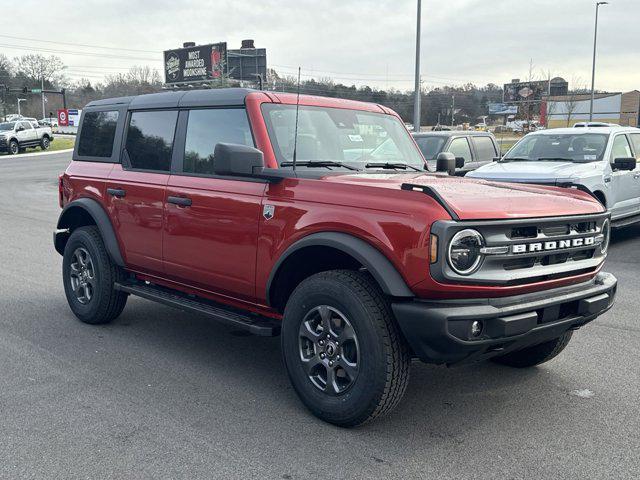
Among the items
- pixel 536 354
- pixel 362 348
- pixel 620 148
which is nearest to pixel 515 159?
pixel 620 148

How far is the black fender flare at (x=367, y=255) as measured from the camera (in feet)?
11.4

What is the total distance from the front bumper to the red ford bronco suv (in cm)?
1

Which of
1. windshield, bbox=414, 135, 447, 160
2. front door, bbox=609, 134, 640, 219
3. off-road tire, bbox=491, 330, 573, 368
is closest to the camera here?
off-road tire, bbox=491, 330, 573, 368

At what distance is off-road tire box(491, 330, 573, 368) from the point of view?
15.1ft

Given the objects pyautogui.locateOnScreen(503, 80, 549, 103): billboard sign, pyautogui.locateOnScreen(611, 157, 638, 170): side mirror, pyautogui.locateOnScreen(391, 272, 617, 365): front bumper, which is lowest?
pyautogui.locateOnScreen(391, 272, 617, 365): front bumper

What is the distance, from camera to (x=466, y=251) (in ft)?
11.2

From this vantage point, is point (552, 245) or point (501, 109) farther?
point (501, 109)

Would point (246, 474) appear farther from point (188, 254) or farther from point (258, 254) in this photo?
point (188, 254)

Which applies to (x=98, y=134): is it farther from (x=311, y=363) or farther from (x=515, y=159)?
(x=515, y=159)

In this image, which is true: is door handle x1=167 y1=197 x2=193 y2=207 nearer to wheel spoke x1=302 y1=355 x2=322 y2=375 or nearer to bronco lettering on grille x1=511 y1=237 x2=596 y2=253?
wheel spoke x1=302 y1=355 x2=322 y2=375

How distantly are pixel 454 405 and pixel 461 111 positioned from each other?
85.6 metres

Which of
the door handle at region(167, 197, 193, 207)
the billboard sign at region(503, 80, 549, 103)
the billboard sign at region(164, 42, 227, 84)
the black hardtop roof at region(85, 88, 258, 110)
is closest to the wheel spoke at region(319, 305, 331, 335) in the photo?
the door handle at region(167, 197, 193, 207)

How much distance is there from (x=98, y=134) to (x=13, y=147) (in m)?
39.7

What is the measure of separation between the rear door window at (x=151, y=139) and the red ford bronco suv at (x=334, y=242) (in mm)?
15
